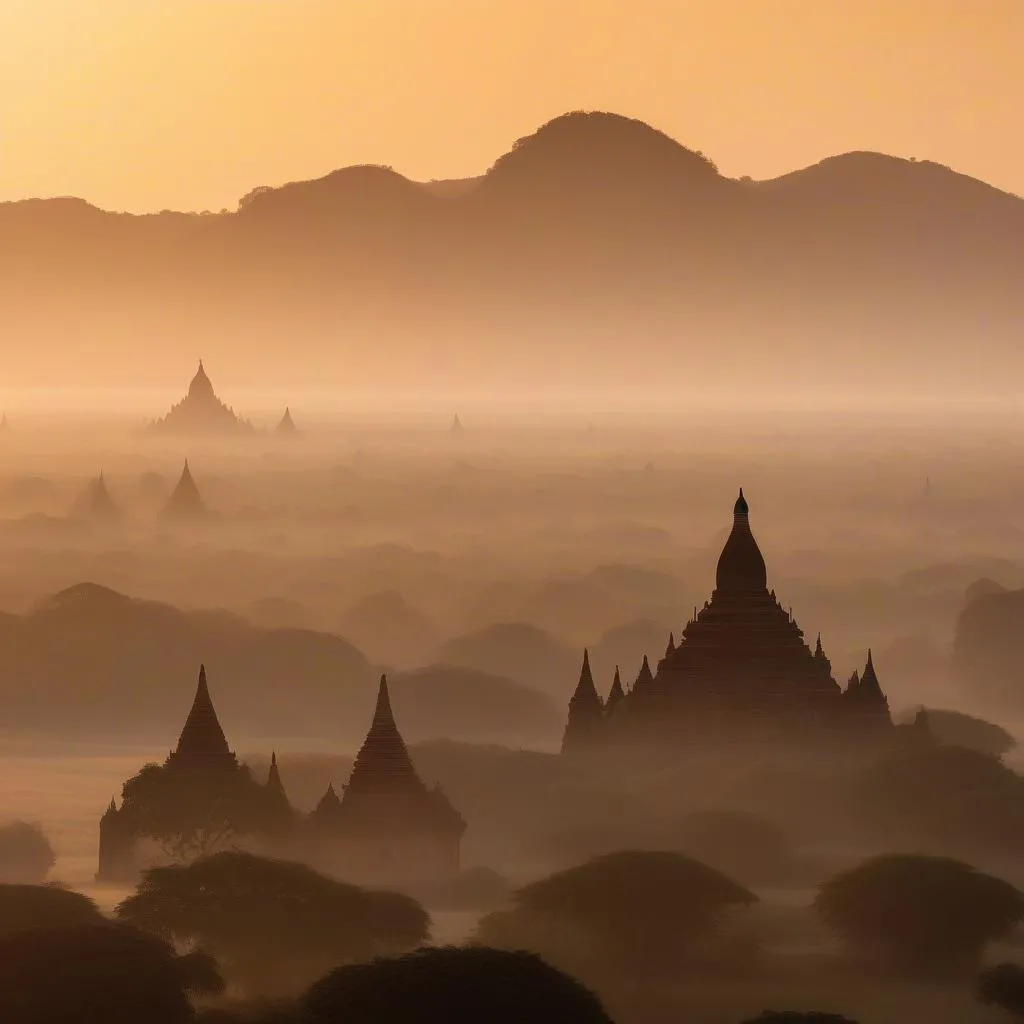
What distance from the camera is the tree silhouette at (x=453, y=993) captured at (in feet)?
260

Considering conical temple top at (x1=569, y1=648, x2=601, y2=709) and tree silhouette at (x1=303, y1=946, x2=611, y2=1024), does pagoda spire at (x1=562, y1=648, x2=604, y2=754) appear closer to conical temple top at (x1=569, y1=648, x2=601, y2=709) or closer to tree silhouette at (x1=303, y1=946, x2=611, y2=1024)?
conical temple top at (x1=569, y1=648, x2=601, y2=709)

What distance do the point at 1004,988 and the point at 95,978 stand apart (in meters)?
24.1

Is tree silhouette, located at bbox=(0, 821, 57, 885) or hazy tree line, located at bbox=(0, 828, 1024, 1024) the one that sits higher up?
hazy tree line, located at bbox=(0, 828, 1024, 1024)

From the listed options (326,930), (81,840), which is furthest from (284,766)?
(326,930)

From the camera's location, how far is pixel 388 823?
310 feet

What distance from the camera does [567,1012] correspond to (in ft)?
261

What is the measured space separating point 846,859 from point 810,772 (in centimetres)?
306

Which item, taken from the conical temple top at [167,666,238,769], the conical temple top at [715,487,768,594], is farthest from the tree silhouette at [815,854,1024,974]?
the conical temple top at [167,666,238,769]

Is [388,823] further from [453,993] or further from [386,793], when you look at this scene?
[453,993]

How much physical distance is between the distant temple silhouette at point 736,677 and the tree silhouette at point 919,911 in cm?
814

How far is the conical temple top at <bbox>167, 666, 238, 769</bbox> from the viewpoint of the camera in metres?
99.8

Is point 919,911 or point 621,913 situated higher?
point 919,911

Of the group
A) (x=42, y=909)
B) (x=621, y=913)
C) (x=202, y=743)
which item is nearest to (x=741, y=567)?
(x=621, y=913)

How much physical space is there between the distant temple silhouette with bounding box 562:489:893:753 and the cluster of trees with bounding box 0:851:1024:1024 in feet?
22.8
